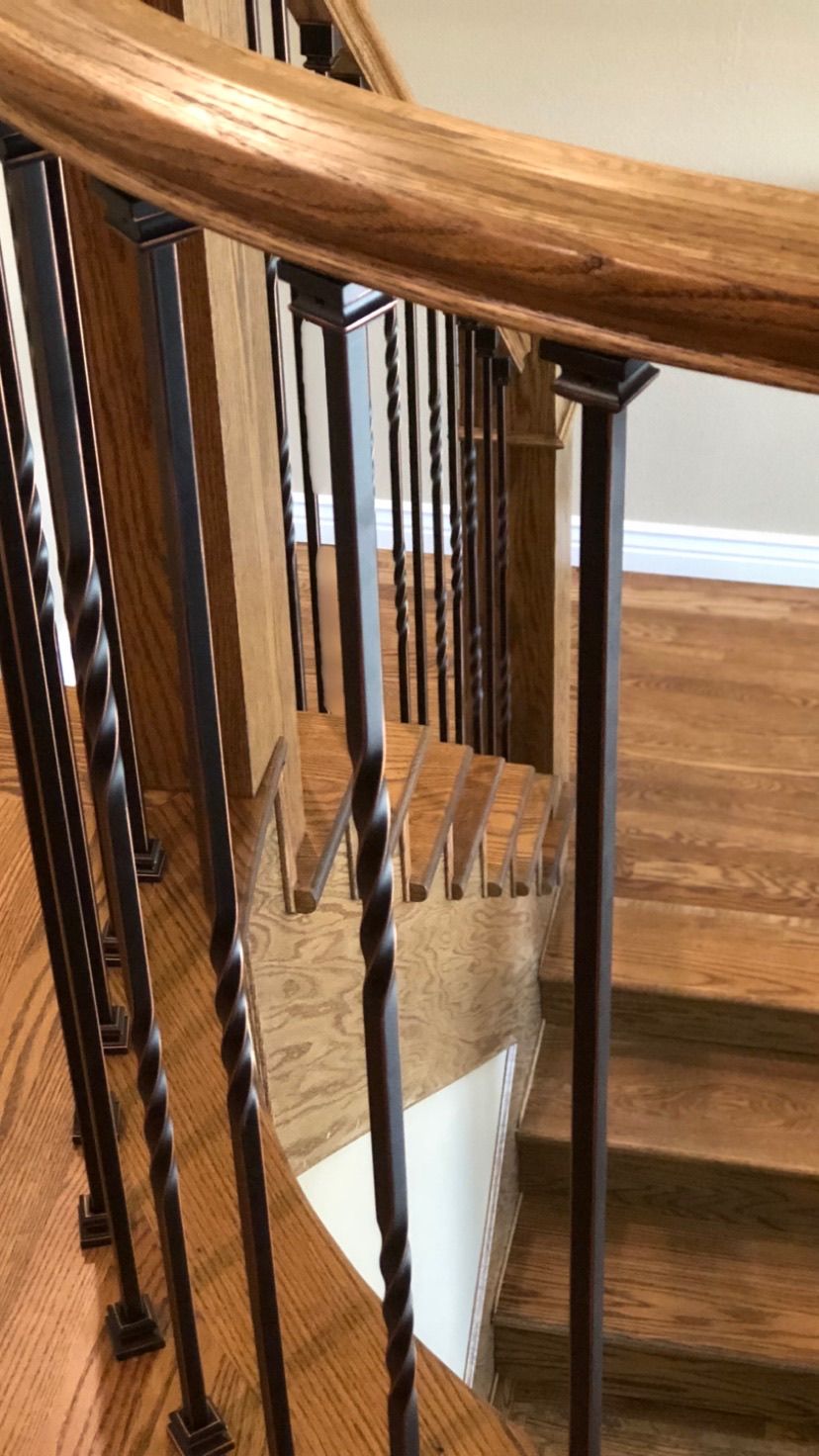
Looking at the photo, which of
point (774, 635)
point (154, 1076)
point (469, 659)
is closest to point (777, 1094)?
point (469, 659)

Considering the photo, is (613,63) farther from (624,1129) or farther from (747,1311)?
(747,1311)

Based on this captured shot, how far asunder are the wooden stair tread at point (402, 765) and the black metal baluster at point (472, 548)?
0.44 m

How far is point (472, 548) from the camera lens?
241 cm

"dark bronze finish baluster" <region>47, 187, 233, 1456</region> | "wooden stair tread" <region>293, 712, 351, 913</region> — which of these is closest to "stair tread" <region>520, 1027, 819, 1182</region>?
"wooden stair tread" <region>293, 712, 351, 913</region>

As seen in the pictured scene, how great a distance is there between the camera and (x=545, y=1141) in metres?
→ 2.83

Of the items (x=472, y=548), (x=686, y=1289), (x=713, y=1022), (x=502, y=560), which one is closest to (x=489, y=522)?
(x=502, y=560)

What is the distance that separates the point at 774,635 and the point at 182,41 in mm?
3474

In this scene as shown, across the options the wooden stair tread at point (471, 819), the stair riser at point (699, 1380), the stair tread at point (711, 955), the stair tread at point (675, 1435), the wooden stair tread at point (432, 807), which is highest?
the wooden stair tread at point (432, 807)

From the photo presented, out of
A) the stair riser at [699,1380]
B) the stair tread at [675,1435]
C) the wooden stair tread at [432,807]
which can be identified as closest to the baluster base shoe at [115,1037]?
the wooden stair tread at [432,807]

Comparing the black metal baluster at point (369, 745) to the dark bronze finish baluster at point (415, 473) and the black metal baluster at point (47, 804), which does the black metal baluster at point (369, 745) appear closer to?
the black metal baluster at point (47, 804)

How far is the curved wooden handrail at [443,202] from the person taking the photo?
0.41m

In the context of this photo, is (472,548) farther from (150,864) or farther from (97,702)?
(97,702)

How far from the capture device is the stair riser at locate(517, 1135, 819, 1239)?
269 centimetres

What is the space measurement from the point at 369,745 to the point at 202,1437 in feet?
1.74
